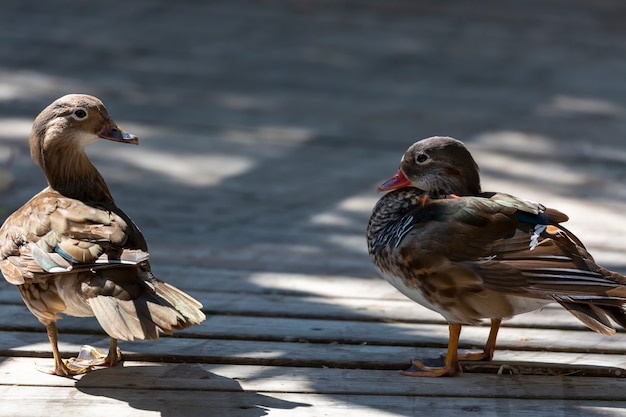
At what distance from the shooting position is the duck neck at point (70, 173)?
3674mm

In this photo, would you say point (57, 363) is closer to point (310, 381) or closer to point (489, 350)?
point (310, 381)

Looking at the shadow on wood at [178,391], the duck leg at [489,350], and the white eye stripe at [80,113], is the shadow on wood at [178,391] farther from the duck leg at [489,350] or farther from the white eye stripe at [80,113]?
the white eye stripe at [80,113]

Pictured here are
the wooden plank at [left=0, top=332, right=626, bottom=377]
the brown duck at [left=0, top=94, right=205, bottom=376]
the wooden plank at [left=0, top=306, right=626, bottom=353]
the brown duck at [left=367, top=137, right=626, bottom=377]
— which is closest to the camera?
the brown duck at [left=0, top=94, right=205, bottom=376]

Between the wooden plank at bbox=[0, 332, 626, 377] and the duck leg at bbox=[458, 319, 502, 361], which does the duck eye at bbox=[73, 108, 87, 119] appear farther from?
the duck leg at bbox=[458, 319, 502, 361]

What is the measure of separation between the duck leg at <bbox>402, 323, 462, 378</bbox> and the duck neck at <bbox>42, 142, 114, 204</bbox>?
126 cm

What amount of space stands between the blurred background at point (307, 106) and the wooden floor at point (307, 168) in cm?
2

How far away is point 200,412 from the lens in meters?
3.08

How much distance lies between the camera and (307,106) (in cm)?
785

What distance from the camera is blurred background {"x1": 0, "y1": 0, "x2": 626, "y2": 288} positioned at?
18.1 ft

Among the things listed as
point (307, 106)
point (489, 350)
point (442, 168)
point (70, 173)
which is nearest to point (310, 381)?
point (489, 350)

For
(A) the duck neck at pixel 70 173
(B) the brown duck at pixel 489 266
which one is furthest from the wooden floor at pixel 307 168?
(A) the duck neck at pixel 70 173

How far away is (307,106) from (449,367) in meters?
4.64

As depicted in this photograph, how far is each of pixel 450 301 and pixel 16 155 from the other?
3.83m

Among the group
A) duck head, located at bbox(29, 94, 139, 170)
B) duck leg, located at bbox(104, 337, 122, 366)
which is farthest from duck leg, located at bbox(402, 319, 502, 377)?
duck head, located at bbox(29, 94, 139, 170)
